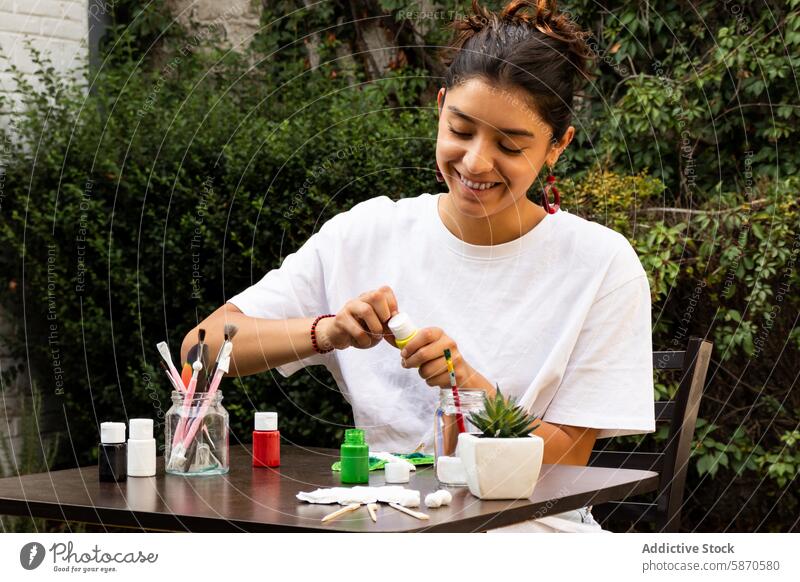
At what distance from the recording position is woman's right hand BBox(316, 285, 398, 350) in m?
1.77

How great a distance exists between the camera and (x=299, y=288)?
87.4 inches

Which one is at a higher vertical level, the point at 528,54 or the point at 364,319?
the point at 528,54

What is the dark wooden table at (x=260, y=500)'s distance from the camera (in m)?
1.28

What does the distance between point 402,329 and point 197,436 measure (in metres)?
0.37

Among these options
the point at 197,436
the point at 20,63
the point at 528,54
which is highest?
the point at 20,63

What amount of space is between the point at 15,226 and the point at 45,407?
753 mm

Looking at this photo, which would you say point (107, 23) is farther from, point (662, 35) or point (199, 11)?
point (662, 35)

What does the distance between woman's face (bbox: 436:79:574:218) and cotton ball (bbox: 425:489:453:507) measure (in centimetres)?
74

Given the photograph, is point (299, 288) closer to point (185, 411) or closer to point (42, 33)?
point (185, 411)

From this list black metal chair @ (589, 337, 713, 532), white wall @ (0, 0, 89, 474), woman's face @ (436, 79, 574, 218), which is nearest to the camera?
woman's face @ (436, 79, 574, 218)

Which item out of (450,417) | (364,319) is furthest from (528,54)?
(450,417)

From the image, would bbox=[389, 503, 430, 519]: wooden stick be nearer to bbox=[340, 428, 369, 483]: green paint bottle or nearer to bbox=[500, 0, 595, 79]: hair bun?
bbox=[340, 428, 369, 483]: green paint bottle

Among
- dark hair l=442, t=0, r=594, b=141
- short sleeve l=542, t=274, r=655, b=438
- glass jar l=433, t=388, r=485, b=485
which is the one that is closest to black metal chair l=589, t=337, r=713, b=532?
short sleeve l=542, t=274, r=655, b=438

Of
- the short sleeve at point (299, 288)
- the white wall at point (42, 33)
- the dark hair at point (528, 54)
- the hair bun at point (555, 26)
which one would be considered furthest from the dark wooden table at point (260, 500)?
the white wall at point (42, 33)
